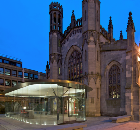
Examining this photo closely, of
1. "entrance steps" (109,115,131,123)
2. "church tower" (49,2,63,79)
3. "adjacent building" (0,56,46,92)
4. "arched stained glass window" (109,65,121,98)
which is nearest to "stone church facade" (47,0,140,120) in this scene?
"arched stained glass window" (109,65,121,98)

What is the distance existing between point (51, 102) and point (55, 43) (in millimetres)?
16340

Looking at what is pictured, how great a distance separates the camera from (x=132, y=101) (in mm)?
20656

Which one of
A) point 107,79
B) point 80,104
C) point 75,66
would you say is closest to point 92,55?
point 107,79

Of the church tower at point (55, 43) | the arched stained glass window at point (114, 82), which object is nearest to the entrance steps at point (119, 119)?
the arched stained glass window at point (114, 82)

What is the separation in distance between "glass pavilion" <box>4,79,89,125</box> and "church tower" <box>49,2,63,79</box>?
1170 cm

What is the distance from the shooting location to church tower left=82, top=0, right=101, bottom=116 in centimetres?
2299

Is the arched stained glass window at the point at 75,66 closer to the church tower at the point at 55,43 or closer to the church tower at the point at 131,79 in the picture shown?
the church tower at the point at 55,43

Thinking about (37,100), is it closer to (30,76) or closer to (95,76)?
(95,76)

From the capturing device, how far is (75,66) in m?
28.1

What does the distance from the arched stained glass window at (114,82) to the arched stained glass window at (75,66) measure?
4.72 metres

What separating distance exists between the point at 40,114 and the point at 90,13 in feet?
51.7

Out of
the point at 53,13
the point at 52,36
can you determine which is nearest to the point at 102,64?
the point at 52,36

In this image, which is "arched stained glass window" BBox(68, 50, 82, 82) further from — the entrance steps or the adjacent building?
the adjacent building

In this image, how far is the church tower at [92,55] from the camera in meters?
23.0
